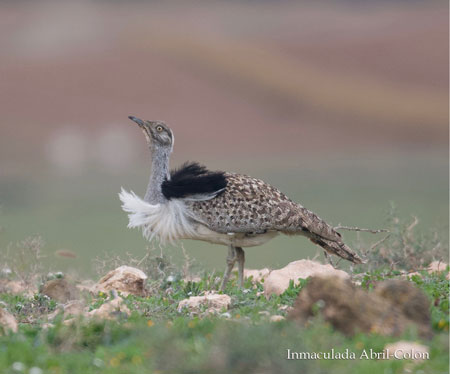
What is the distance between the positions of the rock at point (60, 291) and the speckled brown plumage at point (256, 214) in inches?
47.7

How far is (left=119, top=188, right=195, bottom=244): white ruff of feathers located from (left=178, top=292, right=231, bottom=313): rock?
104 centimetres

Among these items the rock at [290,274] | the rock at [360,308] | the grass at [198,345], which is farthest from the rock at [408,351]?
the rock at [290,274]

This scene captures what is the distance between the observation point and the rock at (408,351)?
13.3 feet

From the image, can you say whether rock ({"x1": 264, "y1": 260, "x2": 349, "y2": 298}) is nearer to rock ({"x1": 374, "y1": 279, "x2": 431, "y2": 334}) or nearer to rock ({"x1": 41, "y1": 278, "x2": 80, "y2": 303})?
rock ({"x1": 374, "y1": 279, "x2": 431, "y2": 334})

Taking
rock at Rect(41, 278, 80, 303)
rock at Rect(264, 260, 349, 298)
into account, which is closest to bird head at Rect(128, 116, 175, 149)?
rock at Rect(41, 278, 80, 303)

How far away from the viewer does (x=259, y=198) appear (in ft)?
22.2

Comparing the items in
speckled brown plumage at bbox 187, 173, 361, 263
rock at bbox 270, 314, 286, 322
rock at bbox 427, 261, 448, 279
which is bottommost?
rock at bbox 270, 314, 286, 322

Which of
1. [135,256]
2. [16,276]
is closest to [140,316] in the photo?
[135,256]

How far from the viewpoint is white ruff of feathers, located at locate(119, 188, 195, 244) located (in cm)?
669

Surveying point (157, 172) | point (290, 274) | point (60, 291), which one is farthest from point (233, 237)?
point (60, 291)

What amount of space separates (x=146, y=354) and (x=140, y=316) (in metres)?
1.23

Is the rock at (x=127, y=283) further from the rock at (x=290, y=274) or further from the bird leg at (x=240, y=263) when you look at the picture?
the rock at (x=290, y=274)

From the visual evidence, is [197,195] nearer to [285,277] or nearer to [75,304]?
[285,277]

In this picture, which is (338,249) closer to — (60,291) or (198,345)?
(60,291)
